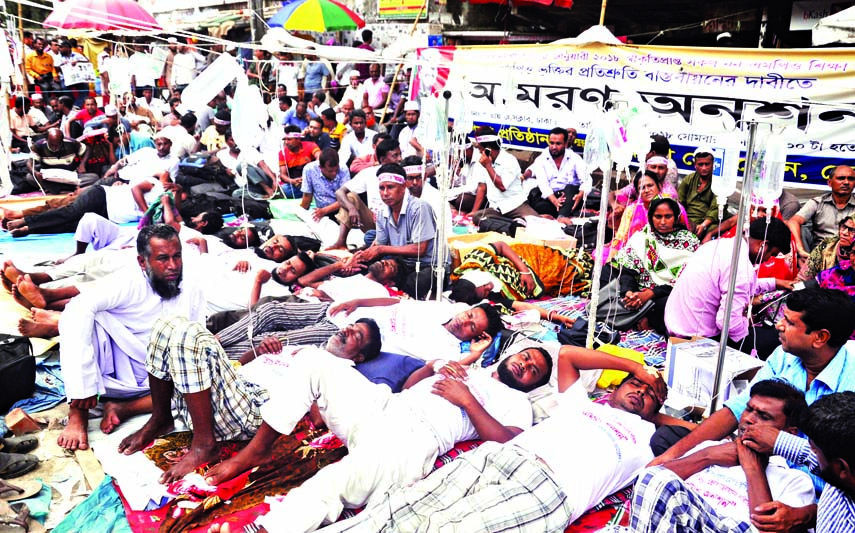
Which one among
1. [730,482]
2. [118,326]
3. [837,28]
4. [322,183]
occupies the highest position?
[837,28]

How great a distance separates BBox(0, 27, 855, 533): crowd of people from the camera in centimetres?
256

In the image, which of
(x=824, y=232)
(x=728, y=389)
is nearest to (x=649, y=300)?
(x=728, y=389)

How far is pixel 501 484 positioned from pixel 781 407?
Result: 1.08 metres

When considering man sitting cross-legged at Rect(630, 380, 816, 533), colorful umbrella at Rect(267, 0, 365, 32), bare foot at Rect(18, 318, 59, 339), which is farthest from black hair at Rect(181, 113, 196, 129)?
man sitting cross-legged at Rect(630, 380, 816, 533)

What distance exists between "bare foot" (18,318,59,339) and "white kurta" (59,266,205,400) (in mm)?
996

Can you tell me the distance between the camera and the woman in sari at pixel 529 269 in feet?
16.6

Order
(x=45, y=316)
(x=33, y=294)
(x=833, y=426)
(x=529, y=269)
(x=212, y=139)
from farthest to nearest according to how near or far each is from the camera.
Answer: (x=212, y=139), (x=529, y=269), (x=33, y=294), (x=45, y=316), (x=833, y=426)

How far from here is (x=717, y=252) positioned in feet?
12.7

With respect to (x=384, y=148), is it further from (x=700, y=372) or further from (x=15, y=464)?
(x=15, y=464)

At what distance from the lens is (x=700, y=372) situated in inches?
138

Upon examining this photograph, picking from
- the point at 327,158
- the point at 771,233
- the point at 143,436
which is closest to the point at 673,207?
the point at 771,233

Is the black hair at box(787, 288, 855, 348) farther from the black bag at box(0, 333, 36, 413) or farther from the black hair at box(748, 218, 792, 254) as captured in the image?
the black bag at box(0, 333, 36, 413)

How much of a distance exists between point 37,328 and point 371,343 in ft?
6.55

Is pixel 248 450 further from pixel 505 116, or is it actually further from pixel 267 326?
pixel 505 116
